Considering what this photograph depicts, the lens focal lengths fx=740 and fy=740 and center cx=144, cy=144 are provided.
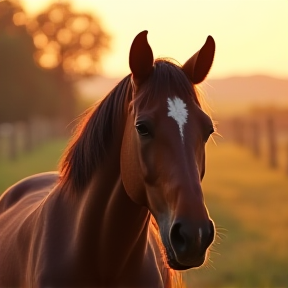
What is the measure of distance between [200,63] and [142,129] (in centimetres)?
56

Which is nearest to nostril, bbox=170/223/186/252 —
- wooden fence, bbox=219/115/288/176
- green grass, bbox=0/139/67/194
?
green grass, bbox=0/139/67/194

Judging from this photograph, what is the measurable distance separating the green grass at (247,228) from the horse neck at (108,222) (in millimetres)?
668

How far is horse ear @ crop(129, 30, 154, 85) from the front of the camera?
3365 millimetres

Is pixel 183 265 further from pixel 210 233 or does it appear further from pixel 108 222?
pixel 108 222

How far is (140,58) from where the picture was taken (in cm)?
339

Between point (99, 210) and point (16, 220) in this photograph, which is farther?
point (16, 220)

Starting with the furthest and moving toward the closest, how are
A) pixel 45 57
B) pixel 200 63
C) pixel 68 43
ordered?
pixel 68 43
pixel 45 57
pixel 200 63

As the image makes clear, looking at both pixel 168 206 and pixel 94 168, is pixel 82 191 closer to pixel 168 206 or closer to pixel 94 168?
pixel 94 168

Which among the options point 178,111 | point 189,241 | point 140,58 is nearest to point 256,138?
point 140,58

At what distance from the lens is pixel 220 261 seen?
32.2ft

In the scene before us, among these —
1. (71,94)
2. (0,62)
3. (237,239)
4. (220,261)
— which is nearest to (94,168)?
(220,261)

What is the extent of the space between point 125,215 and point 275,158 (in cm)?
1812

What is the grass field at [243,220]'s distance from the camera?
904 centimetres

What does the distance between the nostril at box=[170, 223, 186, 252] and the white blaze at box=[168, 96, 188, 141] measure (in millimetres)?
397
